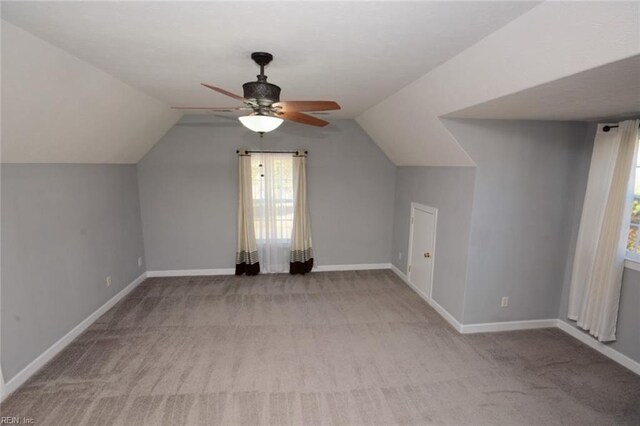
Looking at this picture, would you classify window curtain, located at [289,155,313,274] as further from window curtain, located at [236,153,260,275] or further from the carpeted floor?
the carpeted floor

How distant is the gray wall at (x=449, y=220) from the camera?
10.3 ft

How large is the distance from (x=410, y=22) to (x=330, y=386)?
2608mm

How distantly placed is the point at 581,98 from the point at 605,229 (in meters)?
1.59

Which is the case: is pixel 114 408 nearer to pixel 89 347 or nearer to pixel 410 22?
pixel 89 347

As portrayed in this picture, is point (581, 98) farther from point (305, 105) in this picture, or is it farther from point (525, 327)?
point (525, 327)

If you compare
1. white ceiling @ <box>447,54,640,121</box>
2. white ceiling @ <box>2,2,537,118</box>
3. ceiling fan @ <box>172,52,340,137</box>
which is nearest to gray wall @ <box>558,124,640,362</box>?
white ceiling @ <box>447,54,640,121</box>

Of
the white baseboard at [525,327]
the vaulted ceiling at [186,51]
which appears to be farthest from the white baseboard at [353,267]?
the vaulted ceiling at [186,51]

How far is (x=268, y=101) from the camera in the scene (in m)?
1.78

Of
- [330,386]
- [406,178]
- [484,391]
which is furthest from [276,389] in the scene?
[406,178]

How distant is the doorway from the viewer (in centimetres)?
380

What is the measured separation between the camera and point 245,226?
15.0ft

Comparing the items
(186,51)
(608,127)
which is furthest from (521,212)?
(186,51)

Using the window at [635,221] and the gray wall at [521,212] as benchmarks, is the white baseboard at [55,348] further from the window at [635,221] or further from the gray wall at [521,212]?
the window at [635,221]

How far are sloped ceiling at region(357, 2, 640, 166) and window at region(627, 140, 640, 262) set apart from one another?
739mm
